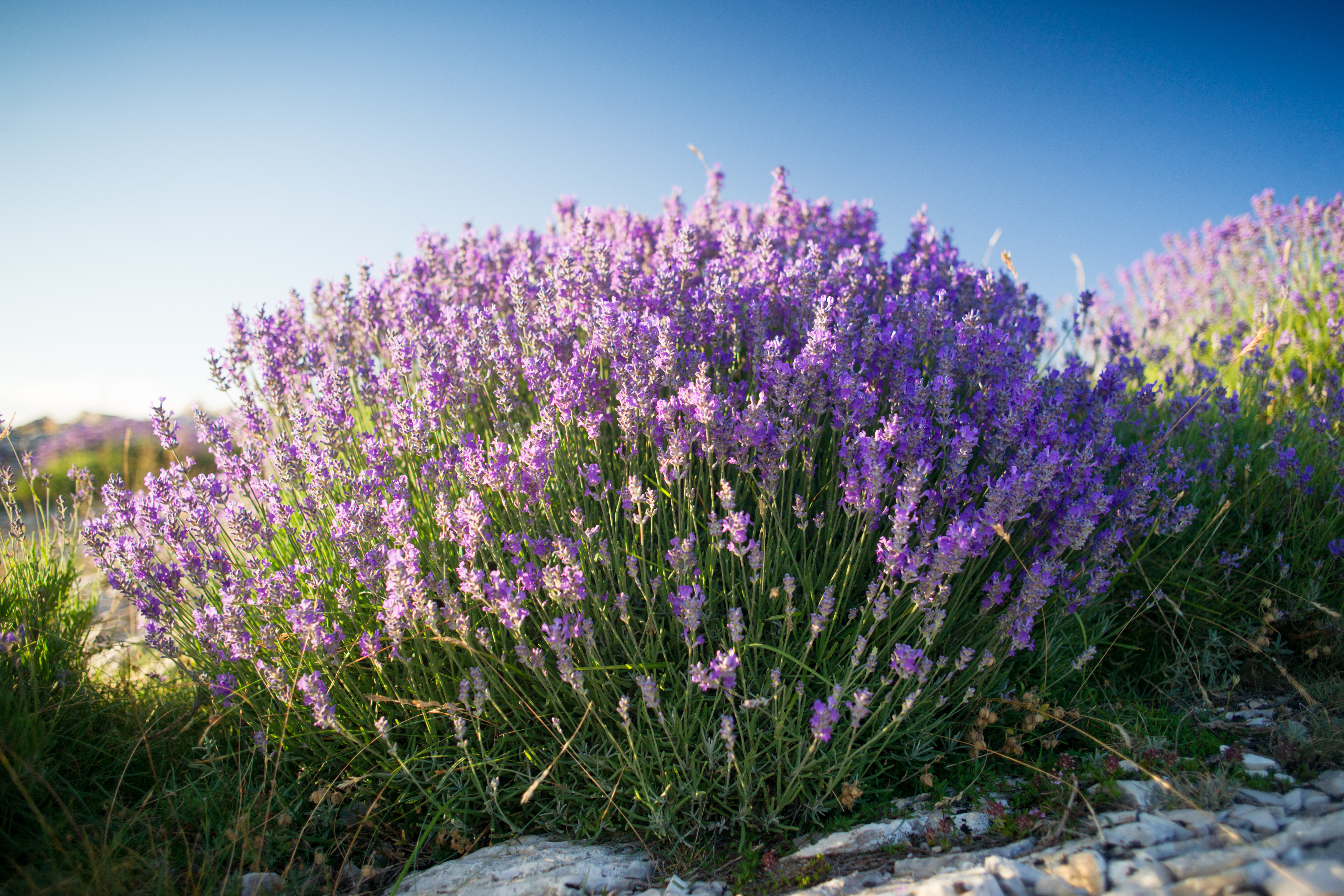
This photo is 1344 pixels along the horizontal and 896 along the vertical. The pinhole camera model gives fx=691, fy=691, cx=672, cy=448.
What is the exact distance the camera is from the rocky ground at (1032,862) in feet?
4.87

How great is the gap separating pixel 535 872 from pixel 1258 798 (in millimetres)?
2019

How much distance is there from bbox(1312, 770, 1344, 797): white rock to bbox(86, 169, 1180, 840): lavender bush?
634 mm

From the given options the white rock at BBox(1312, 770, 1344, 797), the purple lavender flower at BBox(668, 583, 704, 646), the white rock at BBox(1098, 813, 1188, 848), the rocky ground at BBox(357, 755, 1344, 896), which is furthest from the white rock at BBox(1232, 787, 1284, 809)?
the purple lavender flower at BBox(668, 583, 704, 646)

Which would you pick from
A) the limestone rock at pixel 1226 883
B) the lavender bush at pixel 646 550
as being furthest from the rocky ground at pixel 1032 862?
the lavender bush at pixel 646 550

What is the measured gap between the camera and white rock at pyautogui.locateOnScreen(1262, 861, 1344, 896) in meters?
1.33

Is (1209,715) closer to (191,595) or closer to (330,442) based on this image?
(330,442)

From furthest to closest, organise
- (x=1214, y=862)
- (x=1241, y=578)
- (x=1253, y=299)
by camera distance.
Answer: (x=1253, y=299), (x=1241, y=578), (x=1214, y=862)

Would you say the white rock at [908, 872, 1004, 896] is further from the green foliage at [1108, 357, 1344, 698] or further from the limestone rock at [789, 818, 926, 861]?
the green foliage at [1108, 357, 1344, 698]

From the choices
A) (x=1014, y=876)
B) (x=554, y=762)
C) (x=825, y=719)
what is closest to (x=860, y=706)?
(x=825, y=719)

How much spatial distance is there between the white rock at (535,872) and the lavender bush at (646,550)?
10cm

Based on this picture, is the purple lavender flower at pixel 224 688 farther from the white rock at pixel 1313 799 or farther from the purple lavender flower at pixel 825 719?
the white rock at pixel 1313 799

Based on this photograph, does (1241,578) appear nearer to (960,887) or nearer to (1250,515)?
(1250,515)

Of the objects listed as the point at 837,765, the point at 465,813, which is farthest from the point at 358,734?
the point at 837,765

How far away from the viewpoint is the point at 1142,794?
6.46 ft
